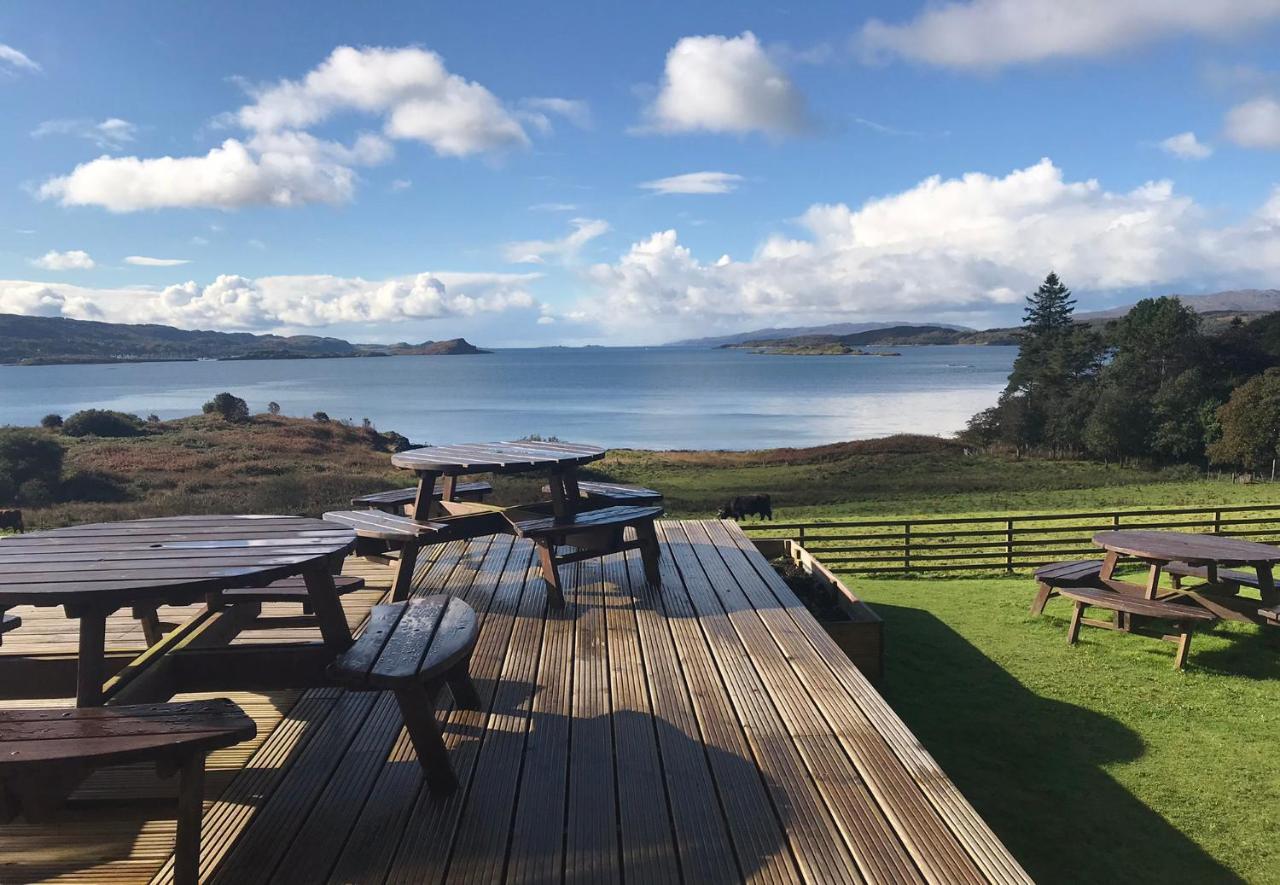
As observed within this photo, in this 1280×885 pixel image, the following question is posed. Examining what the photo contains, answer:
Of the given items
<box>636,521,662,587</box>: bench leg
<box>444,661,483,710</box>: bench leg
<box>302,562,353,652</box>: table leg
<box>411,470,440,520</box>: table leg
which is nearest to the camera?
<box>302,562,353,652</box>: table leg

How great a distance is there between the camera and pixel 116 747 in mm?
2213

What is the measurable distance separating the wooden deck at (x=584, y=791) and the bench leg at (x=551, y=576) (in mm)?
700

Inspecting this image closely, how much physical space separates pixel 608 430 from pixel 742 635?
182 ft

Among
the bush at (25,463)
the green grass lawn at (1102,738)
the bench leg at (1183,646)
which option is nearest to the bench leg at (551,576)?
the green grass lawn at (1102,738)

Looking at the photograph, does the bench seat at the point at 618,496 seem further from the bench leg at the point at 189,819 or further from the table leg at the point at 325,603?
the bench leg at the point at 189,819

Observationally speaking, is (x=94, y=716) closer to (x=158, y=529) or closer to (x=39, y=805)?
(x=39, y=805)

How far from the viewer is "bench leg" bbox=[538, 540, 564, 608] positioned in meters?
5.40

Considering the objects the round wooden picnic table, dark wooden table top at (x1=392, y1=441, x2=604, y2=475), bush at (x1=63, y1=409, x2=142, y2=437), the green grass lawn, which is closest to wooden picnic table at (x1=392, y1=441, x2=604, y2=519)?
dark wooden table top at (x1=392, y1=441, x2=604, y2=475)

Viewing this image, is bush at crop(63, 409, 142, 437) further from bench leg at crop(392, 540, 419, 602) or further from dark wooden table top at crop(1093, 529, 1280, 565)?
dark wooden table top at crop(1093, 529, 1280, 565)

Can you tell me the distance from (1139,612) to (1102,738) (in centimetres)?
166

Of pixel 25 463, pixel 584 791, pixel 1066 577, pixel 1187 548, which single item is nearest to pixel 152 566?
pixel 584 791

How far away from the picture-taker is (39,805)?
7.83 ft

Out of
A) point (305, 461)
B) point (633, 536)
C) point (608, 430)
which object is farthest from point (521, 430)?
point (633, 536)

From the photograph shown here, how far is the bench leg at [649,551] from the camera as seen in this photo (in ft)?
19.7
